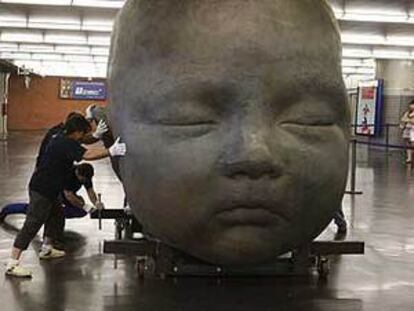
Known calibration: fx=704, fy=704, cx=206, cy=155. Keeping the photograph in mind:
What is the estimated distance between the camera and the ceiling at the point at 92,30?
55.2 ft

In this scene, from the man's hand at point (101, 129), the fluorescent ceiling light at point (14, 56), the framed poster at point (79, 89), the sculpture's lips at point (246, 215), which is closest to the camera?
the sculpture's lips at point (246, 215)

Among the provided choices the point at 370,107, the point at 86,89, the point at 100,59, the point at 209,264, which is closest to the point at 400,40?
the point at 370,107

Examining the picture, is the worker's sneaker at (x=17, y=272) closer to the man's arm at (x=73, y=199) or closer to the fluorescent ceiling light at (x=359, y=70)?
the man's arm at (x=73, y=199)

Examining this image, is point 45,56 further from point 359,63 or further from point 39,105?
point 359,63

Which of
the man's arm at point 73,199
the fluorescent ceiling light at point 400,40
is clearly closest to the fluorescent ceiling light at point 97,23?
the fluorescent ceiling light at point 400,40

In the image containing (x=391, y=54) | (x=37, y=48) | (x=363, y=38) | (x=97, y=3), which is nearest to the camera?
(x=97, y=3)

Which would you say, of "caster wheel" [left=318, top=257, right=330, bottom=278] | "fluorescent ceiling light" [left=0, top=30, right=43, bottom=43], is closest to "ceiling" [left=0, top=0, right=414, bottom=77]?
"fluorescent ceiling light" [left=0, top=30, right=43, bottom=43]

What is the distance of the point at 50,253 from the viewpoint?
681 cm

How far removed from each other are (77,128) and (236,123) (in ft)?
10.6

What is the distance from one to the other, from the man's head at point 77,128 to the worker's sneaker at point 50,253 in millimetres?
1310

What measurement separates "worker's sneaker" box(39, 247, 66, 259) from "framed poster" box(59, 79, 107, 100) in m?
36.3

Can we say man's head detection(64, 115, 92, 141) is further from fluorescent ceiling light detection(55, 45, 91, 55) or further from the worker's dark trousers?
fluorescent ceiling light detection(55, 45, 91, 55)

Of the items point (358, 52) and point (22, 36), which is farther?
point (358, 52)

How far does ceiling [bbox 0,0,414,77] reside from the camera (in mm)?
16828
